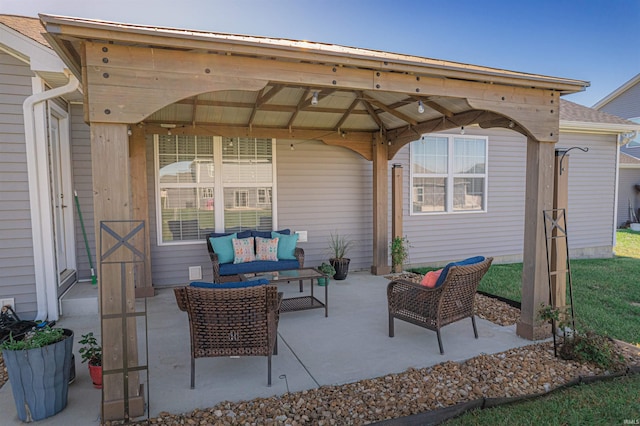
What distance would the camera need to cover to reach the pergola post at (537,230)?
3.78 meters

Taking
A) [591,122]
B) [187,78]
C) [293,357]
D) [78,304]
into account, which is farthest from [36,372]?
[591,122]

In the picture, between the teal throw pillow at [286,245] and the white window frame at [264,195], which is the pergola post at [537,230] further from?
the white window frame at [264,195]

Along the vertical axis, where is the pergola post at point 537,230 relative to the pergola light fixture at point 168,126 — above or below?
below

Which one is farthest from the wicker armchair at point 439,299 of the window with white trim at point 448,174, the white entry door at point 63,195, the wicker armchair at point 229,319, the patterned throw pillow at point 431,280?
the white entry door at point 63,195

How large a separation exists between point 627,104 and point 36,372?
1941 cm

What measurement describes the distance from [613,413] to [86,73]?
4.19 meters

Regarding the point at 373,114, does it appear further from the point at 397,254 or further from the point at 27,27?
the point at 27,27

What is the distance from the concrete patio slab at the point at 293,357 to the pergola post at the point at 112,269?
212 mm

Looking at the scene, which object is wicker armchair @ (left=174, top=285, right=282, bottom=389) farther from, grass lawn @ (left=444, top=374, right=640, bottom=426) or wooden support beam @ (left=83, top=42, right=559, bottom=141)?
grass lawn @ (left=444, top=374, right=640, bottom=426)

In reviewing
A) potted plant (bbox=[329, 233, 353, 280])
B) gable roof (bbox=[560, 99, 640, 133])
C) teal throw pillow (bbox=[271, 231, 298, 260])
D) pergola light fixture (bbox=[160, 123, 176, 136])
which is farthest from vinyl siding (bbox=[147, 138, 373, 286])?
gable roof (bbox=[560, 99, 640, 133])

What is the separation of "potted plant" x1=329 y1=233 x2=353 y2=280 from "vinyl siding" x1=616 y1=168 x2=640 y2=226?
13284 mm

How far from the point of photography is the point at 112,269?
252 cm

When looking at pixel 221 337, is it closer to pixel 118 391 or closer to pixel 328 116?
pixel 118 391

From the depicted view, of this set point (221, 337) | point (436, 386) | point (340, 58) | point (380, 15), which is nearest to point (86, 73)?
point (340, 58)
